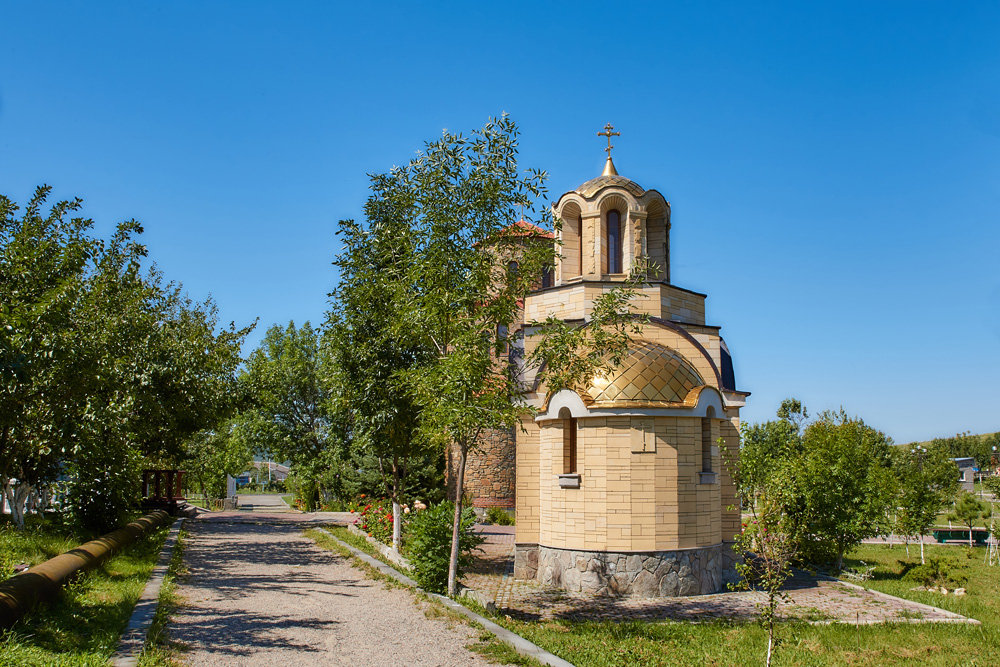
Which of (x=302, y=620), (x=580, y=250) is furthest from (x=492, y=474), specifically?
(x=302, y=620)

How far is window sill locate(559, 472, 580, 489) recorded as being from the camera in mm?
12906

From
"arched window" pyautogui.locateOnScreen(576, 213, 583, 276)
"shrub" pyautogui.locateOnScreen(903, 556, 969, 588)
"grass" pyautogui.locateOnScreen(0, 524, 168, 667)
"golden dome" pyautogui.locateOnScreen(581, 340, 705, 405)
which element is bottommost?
"shrub" pyautogui.locateOnScreen(903, 556, 969, 588)

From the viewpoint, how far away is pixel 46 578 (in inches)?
349

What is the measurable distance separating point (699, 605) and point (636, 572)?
1.13m

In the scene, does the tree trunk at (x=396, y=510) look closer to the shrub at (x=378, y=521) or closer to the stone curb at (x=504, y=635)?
the shrub at (x=378, y=521)

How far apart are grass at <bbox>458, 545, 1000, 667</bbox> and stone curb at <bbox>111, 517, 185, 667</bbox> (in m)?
4.27

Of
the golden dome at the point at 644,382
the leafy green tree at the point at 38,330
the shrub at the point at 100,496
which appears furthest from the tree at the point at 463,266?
the shrub at the point at 100,496

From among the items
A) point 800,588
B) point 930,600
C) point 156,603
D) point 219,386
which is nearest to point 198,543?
point 219,386

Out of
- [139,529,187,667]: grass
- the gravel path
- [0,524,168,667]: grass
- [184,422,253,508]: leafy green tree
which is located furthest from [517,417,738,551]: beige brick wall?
[184,422,253,508]: leafy green tree

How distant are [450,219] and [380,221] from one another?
4.65 metres

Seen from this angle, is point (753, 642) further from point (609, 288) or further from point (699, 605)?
point (609, 288)

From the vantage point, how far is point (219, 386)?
747 inches

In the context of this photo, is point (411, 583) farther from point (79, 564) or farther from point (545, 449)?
point (79, 564)

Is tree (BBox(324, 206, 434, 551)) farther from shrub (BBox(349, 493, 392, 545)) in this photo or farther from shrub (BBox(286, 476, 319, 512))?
shrub (BBox(286, 476, 319, 512))
